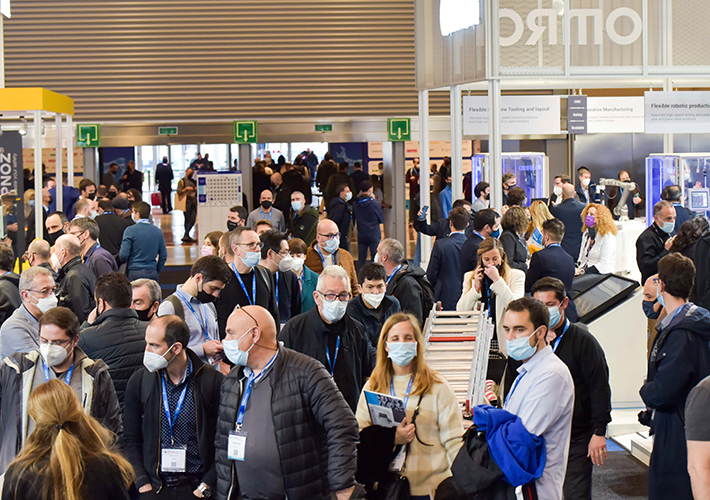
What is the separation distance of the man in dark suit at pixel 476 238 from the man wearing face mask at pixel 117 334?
3646 millimetres

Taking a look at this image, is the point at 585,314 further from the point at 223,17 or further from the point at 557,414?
the point at 223,17

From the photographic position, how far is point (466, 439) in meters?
3.39

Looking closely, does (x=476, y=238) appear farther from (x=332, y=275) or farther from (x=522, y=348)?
(x=522, y=348)

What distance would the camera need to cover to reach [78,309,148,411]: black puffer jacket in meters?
4.19

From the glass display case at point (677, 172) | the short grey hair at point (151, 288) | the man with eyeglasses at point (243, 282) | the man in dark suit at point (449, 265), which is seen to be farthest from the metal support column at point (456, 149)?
the short grey hair at point (151, 288)

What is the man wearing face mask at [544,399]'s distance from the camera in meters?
3.37

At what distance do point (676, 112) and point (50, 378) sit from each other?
350 inches

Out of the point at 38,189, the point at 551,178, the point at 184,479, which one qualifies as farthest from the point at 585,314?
the point at 551,178

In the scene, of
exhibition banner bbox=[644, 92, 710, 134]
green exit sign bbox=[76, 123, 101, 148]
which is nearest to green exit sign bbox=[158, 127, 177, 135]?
green exit sign bbox=[76, 123, 101, 148]

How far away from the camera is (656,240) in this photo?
25.9 ft

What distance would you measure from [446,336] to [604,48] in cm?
546

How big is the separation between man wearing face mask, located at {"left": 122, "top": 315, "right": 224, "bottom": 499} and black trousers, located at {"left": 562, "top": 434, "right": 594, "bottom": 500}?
1.78 meters

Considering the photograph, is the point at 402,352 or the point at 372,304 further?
the point at 372,304

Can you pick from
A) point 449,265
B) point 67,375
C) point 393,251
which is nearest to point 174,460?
point 67,375
